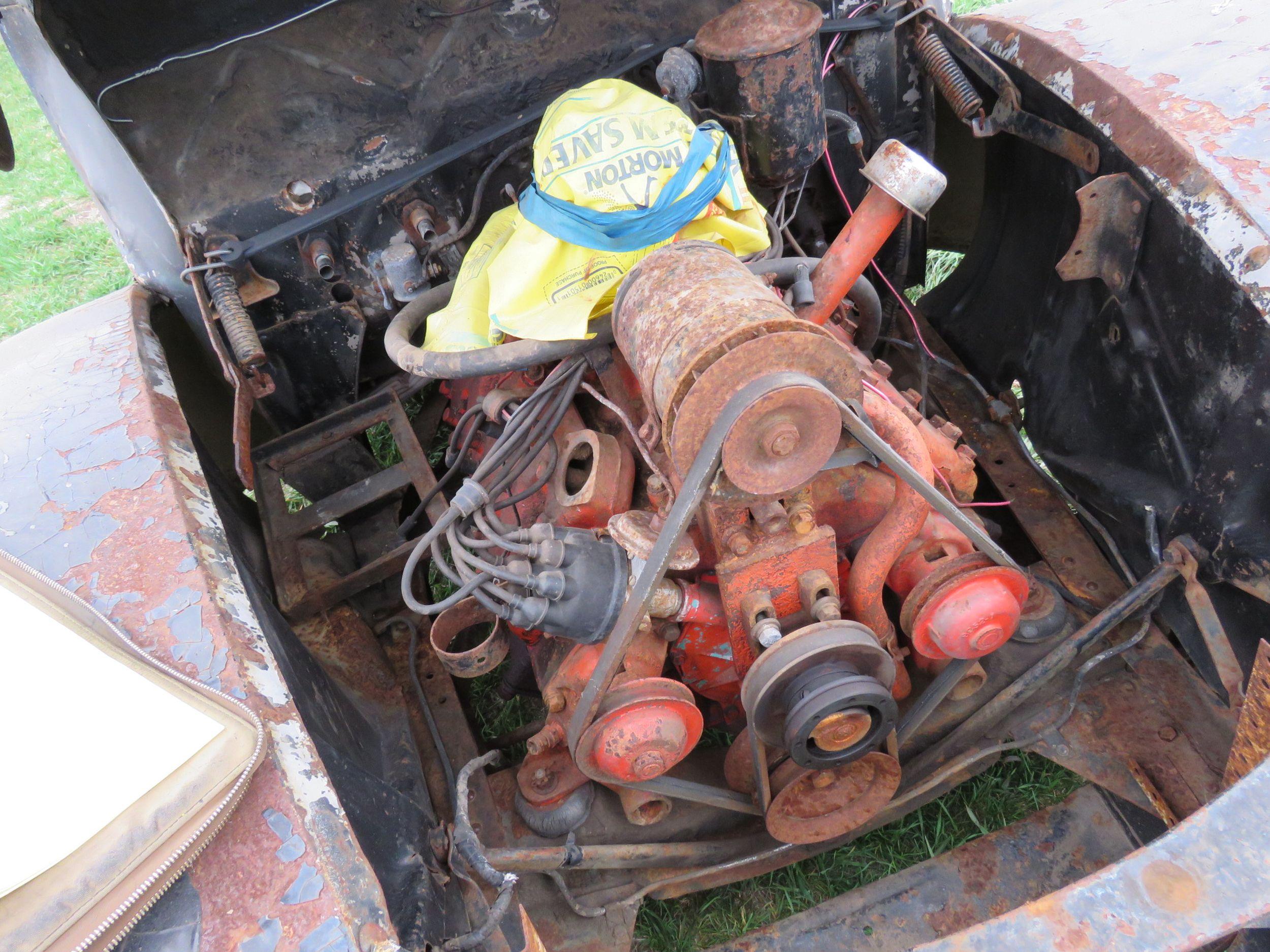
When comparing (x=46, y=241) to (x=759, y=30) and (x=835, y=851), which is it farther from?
(x=835, y=851)

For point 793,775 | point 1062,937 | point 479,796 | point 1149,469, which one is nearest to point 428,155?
point 479,796

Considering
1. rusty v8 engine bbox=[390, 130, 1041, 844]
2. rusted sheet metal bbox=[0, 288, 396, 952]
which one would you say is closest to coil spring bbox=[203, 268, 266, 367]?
rusted sheet metal bbox=[0, 288, 396, 952]

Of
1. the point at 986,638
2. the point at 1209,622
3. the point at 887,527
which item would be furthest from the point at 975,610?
the point at 1209,622

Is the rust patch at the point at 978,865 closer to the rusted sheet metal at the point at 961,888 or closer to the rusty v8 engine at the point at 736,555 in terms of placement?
the rusted sheet metal at the point at 961,888

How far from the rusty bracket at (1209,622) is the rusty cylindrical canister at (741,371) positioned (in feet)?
2.47

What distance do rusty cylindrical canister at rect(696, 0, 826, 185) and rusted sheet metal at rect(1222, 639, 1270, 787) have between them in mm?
1329

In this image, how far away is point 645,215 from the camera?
157 cm

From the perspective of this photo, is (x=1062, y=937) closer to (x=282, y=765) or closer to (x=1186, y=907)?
(x=1186, y=907)

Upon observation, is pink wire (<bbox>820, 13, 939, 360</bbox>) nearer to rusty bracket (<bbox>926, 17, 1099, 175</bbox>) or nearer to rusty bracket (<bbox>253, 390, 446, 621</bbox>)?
rusty bracket (<bbox>926, 17, 1099, 175</bbox>)

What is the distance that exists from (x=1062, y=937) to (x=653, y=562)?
0.69 meters

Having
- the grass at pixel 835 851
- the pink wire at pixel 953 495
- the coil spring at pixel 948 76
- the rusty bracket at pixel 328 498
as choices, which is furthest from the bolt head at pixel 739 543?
the coil spring at pixel 948 76

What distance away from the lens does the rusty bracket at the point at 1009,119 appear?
5.62 ft

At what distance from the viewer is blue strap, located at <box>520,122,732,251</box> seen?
5.16 ft

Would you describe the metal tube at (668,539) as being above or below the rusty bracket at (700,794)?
above
